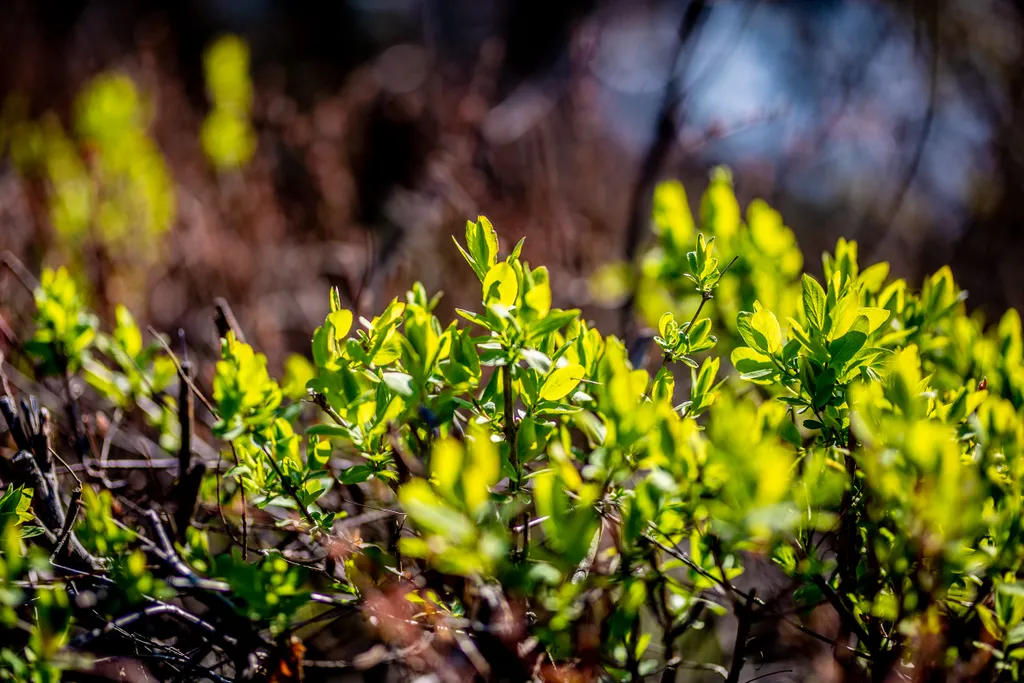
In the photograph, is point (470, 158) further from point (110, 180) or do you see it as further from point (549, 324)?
point (549, 324)

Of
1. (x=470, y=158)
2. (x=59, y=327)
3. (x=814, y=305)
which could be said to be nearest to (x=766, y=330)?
(x=814, y=305)

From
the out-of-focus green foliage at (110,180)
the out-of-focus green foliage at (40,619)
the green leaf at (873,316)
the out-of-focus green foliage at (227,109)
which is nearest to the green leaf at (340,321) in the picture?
the out-of-focus green foliage at (40,619)

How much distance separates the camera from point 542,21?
722 cm

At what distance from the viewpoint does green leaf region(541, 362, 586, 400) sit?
2.46ft

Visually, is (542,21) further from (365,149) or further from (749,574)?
(749,574)

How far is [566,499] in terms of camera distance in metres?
0.66

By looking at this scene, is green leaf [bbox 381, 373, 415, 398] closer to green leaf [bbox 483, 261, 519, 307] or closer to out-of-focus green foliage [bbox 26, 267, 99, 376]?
green leaf [bbox 483, 261, 519, 307]

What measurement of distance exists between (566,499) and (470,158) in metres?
2.47

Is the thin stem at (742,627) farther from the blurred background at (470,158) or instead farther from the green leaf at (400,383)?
the blurred background at (470,158)

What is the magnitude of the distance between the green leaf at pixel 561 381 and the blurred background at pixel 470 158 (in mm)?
723

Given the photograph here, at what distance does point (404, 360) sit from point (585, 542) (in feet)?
1.01

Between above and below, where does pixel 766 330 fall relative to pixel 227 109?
below

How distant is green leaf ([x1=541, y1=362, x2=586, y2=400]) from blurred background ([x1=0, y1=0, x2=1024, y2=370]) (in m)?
0.72

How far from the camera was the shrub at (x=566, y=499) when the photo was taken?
0.65m
